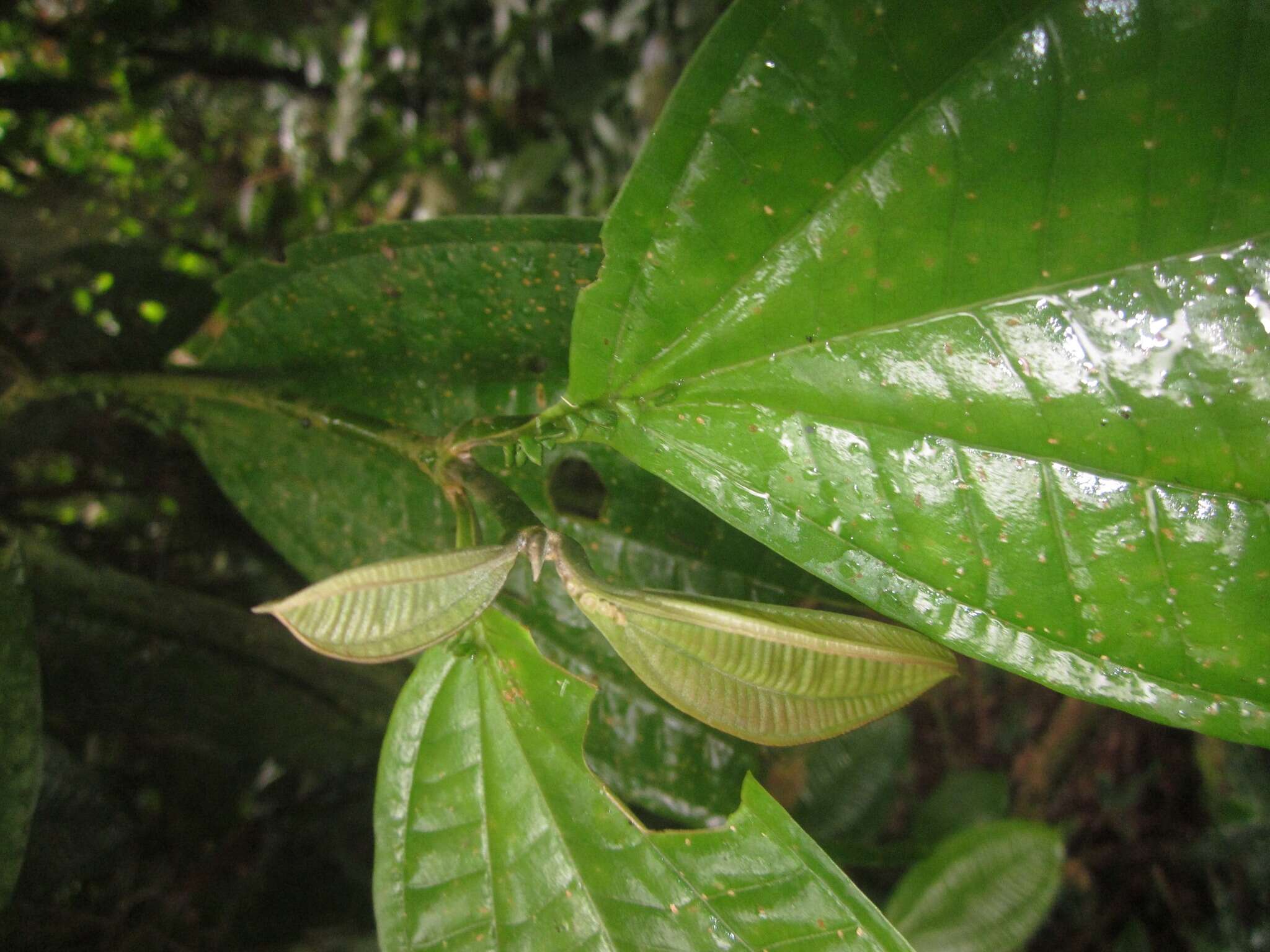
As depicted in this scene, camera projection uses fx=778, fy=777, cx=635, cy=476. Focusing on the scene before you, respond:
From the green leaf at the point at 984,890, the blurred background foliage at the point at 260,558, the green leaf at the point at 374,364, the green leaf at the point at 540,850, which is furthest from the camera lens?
the green leaf at the point at 984,890

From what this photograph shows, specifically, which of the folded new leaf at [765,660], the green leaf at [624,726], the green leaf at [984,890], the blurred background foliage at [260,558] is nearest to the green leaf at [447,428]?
the green leaf at [624,726]

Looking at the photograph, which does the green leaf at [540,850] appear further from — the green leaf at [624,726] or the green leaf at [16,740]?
the green leaf at [16,740]

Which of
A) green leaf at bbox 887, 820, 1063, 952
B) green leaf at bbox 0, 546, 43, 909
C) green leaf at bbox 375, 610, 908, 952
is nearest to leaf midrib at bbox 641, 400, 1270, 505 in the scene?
green leaf at bbox 375, 610, 908, 952

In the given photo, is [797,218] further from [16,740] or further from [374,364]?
[16,740]

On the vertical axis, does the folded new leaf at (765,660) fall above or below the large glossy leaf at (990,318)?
below

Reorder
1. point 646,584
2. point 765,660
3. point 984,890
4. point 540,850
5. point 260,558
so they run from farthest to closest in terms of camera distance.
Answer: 1. point 984,890
2. point 260,558
3. point 646,584
4. point 540,850
5. point 765,660

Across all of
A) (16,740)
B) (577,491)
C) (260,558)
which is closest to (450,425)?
(577,491)

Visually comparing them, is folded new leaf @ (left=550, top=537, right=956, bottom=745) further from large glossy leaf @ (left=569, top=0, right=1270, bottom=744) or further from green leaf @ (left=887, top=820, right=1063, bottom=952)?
green leaf @ (left=887, top=820, right=1063, bottom=952)
